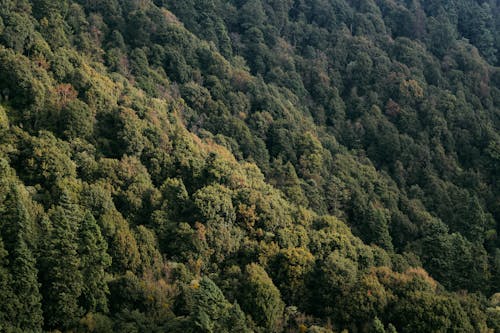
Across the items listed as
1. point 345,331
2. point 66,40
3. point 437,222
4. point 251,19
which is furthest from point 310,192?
point 251,19

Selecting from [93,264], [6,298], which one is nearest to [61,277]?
[93,264]

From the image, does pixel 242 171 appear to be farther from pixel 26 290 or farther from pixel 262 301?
pixel 26 290

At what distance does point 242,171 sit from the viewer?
7056 centimetres

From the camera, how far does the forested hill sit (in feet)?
160

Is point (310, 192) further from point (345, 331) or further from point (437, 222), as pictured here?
point (345, 331)

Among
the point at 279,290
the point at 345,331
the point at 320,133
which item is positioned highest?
the point at 345,331

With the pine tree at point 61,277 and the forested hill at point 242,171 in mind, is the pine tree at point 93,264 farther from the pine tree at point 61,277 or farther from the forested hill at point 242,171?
the pine tree at point 61,277


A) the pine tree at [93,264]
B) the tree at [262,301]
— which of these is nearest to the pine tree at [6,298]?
the pine tree at [93,264]

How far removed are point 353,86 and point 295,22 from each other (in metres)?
20.2

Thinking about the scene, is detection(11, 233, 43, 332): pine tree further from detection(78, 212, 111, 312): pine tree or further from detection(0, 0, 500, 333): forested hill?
detection(78, 212, 111, 312): pine tree

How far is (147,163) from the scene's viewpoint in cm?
6406

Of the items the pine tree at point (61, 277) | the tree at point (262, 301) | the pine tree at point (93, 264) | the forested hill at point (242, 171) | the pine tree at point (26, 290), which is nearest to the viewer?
the pine tree at point (26, 290)

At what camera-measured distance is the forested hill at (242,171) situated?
48.7 meters

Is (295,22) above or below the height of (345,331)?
below
